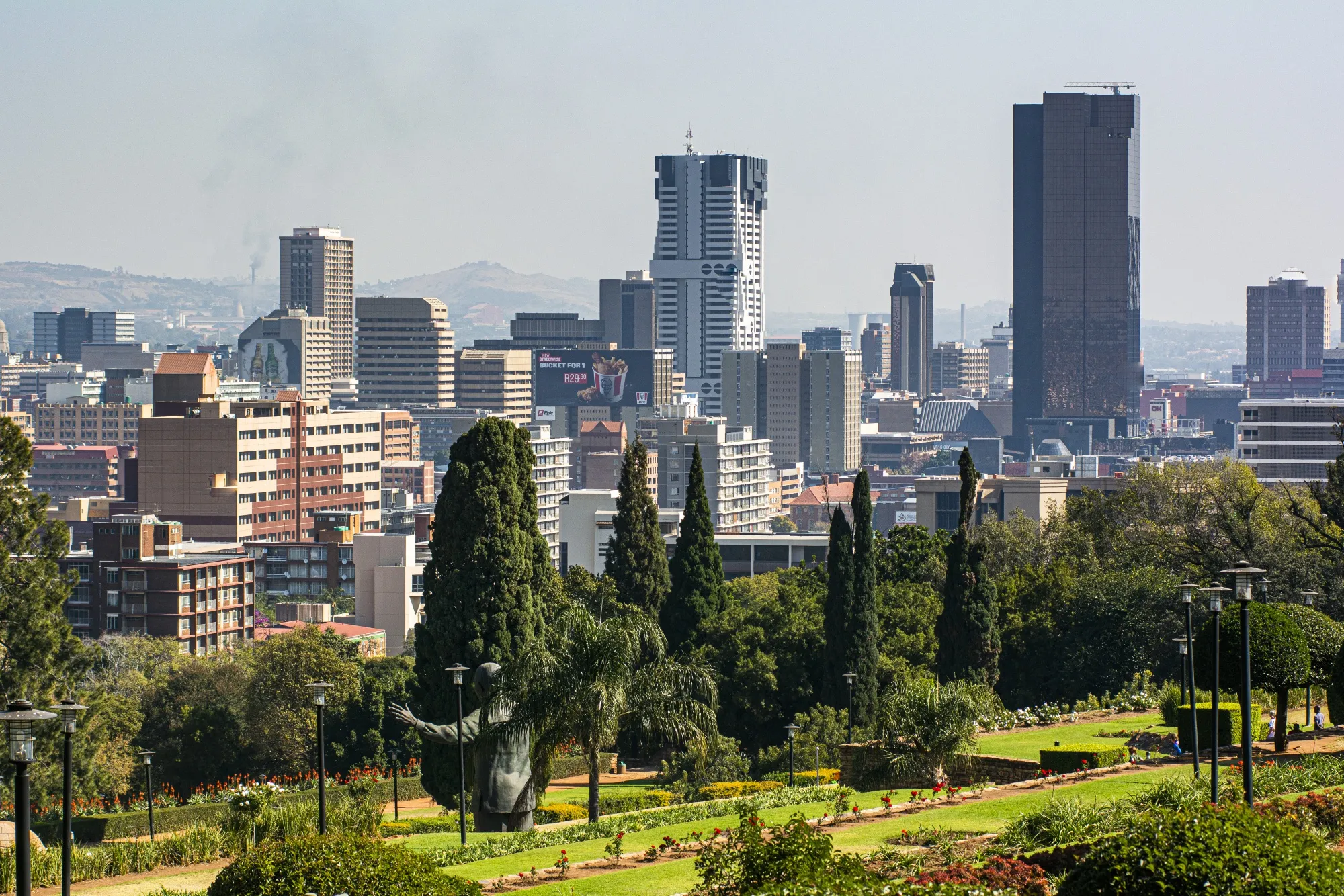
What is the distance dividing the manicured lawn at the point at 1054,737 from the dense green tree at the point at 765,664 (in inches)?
Result: 683

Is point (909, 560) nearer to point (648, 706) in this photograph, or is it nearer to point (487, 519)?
point (487, 519)

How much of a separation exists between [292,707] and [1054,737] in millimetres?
35949

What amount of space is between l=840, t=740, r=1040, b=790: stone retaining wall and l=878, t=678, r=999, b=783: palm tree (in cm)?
31

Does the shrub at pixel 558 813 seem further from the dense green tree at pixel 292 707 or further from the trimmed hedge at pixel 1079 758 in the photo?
the dense green tree at pixel 292 707

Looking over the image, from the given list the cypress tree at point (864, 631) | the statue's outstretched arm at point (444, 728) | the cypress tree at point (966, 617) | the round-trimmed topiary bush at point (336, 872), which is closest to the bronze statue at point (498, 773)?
the statue's outstretched arm at point (444, 728)

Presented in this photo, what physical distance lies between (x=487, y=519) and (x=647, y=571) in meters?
24.4

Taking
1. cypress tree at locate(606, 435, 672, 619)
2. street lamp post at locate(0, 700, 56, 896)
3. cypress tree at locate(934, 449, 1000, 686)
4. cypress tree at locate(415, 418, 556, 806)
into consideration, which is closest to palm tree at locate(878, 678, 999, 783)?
cypress tree at locate(415, 418, 556, 806)

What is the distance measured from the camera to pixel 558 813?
43.0 meters

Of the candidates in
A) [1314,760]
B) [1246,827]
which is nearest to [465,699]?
[1314,760]

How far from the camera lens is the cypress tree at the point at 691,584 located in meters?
71.0

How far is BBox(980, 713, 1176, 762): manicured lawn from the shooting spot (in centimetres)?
4128

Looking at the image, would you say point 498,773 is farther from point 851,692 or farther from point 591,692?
point 851,692

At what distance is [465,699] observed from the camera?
4728cm

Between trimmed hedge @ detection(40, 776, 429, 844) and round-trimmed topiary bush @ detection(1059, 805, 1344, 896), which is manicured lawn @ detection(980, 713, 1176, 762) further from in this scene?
round-trimmed topiary bush @ detection(1059, 805, 1344, 896)
